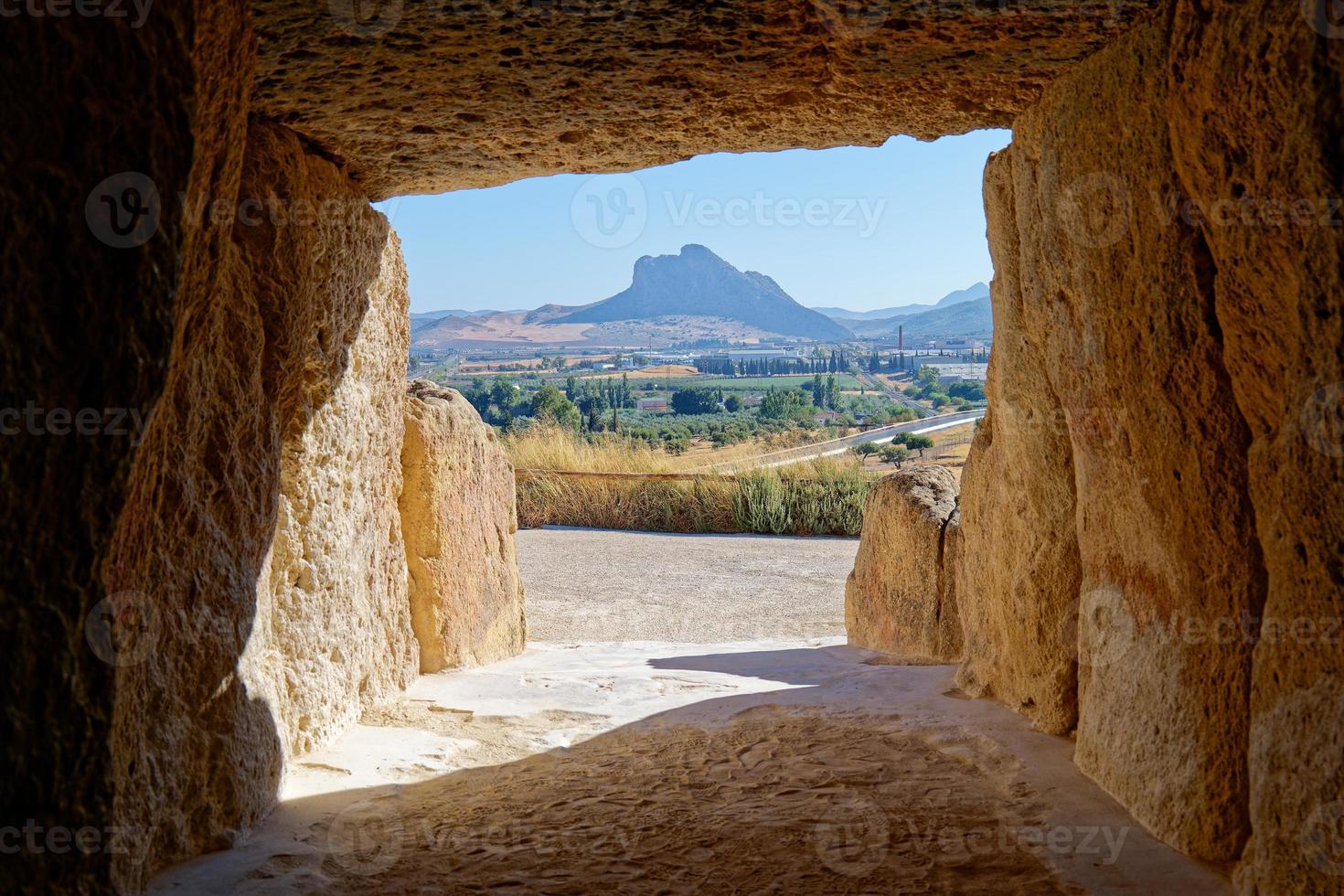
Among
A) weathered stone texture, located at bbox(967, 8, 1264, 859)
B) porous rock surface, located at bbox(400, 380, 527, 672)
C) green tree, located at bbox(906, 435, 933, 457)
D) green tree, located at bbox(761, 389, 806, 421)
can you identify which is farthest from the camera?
green tree, located at bbox(761, 389, 806, 421)

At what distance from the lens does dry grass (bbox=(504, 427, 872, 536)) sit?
45.4ft

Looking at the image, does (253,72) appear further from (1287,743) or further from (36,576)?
(1287,743)

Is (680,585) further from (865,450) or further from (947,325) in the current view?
(947,325)

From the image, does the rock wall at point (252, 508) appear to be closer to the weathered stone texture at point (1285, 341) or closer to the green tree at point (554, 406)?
the weathered stone texture at point (1285, 341)

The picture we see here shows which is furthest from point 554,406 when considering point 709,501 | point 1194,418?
point 1194,418

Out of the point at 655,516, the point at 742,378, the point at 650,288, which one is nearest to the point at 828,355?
the point at 742,378

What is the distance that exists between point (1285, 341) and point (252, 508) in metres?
2.91

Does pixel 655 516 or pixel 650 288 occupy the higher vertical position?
pixel 650 288

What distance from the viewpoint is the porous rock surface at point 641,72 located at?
2.90 meters

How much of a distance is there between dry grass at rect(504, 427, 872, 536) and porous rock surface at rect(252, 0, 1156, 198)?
31.9ft

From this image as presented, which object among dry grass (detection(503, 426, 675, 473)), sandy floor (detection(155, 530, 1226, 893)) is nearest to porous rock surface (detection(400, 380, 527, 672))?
sandy floor (detection(155, 530, 1226, 893))

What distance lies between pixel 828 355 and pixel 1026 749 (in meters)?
52.9

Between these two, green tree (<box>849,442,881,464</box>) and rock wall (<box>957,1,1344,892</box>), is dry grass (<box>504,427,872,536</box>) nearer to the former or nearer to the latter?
green tree (<box>849,442,881,464</box>)

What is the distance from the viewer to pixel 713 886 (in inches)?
112
